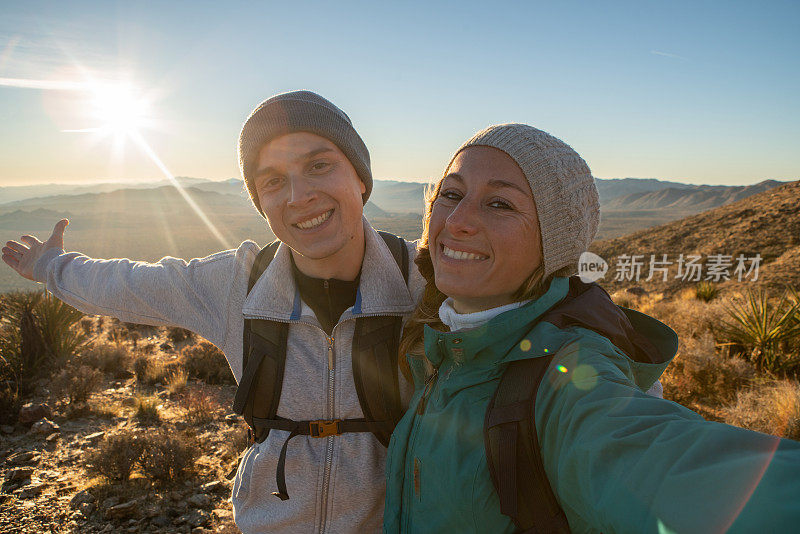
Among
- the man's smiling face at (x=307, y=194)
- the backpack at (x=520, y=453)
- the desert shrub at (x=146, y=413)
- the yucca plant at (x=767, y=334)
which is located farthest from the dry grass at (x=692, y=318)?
the desert shrub at (x=146, y=413)

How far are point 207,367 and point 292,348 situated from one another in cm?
625

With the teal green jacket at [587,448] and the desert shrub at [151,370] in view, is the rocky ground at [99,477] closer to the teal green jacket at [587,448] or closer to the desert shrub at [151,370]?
the desert shrub at [151,370]

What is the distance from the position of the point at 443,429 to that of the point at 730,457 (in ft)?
2.69

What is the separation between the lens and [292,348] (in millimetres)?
2096

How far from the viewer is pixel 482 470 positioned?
3.87 ft

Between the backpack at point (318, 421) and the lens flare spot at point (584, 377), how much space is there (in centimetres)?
111

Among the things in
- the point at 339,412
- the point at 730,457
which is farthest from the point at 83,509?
the point at 730,457

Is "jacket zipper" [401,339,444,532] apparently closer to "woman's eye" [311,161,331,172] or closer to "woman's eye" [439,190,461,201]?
"woman's eye" [439,190,461,201]

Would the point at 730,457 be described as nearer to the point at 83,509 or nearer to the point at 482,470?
the point at 482,470

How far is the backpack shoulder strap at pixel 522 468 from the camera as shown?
42.3 inches

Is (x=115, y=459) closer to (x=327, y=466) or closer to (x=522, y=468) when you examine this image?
(x=327, y=466)

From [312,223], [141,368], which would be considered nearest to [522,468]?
[312,223]

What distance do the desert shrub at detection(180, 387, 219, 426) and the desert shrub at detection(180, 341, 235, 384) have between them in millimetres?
1056

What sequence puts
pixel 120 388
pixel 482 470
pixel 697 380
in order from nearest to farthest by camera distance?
pixel 482 470 < pixel 697 380 < pixel 120 388
